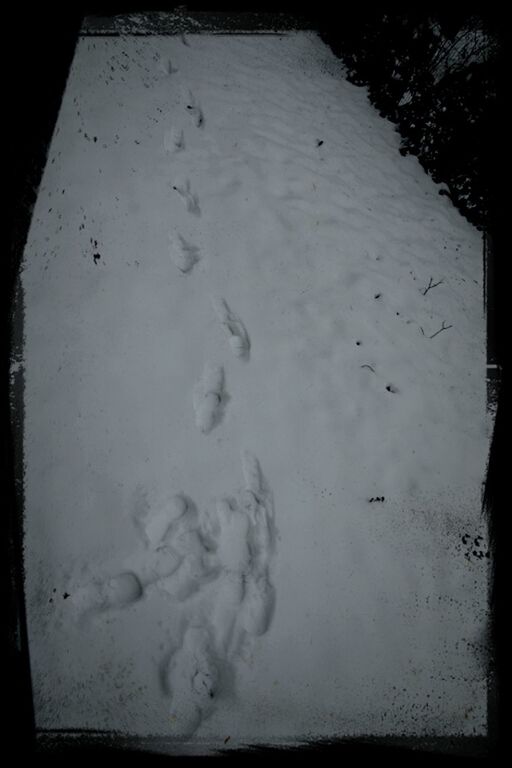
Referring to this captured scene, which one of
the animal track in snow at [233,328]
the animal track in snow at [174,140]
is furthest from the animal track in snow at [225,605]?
the animal track in snow at [174,140]

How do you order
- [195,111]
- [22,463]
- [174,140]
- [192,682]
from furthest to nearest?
[195,111] → [174,140] → [22,463] → [192,682]

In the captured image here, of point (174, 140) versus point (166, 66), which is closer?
point (174, 140)

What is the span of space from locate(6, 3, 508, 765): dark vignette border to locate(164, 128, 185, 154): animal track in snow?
99cm

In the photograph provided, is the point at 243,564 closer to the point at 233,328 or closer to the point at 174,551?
the point at 174,551

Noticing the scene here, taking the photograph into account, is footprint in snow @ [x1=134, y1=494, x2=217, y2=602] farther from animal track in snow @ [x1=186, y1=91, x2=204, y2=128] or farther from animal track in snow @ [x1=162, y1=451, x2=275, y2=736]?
animal track in snow @ [x1=186, y1=91, x2=204, y2=128]

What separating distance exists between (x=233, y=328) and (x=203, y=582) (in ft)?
3.84

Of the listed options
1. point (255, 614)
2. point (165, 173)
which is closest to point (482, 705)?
point (255, 614)

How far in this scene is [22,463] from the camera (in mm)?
1711

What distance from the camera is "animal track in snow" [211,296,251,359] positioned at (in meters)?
1.85

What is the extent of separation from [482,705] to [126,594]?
1523 mm

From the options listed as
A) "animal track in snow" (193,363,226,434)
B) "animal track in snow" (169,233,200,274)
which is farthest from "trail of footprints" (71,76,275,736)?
"animal track in snow" (169,233,200,274)

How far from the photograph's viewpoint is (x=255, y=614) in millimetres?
1566

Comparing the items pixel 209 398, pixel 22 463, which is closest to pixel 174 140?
pixel 209 398

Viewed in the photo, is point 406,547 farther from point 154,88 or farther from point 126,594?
point 154,88
